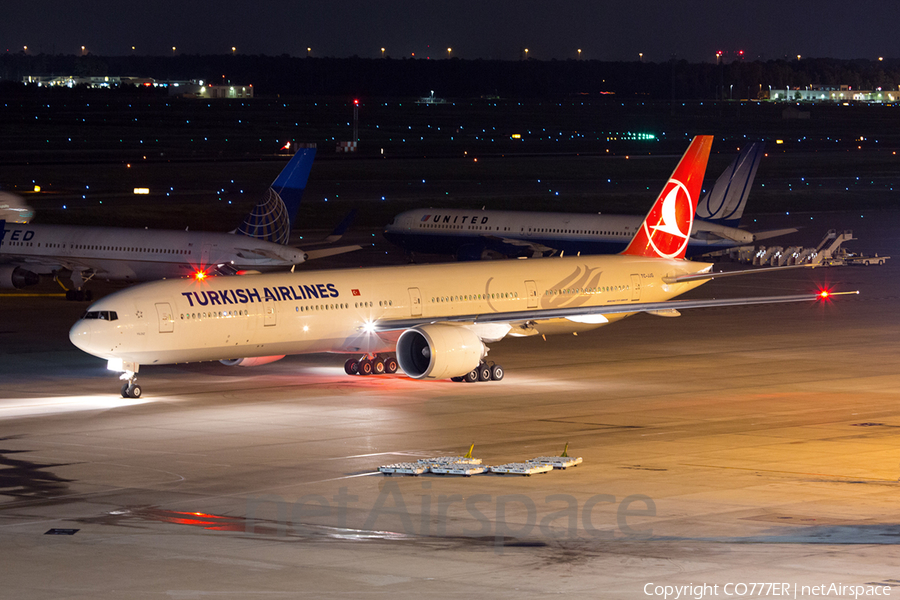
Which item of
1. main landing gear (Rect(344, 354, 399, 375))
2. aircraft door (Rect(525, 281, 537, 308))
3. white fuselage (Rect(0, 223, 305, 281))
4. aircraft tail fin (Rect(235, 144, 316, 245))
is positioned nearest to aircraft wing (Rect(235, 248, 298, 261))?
white fuselage (Rect(0, 223, 305, 281))

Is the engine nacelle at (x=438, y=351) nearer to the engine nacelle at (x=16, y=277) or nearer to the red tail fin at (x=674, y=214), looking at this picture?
the red tail fin at (x=674, y=214)

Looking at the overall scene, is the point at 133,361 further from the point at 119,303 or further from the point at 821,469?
the point at 821,469

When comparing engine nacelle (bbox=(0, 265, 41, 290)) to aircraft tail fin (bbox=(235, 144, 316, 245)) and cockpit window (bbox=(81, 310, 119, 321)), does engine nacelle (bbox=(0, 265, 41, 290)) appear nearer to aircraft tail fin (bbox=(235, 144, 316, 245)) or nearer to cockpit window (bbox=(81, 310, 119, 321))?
aircraft tail fin (bbox=(235, 144, 316, 245))

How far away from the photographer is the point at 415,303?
137ft

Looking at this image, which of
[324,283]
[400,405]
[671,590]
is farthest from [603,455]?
[324,283]

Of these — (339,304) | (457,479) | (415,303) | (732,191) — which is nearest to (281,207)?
(415,303)

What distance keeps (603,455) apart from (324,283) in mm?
14028

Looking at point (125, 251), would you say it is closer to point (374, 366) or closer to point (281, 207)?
point (281, 207)

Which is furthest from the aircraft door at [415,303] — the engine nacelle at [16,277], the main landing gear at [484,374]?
the engine nacelle at [16,277]

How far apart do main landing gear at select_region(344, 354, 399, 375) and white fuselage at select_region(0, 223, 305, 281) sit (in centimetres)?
1897

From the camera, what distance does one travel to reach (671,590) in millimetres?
17719

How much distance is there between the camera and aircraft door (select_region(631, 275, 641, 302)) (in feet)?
153

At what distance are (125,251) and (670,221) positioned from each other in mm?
27960

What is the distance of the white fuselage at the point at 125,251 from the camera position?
60500 mm
